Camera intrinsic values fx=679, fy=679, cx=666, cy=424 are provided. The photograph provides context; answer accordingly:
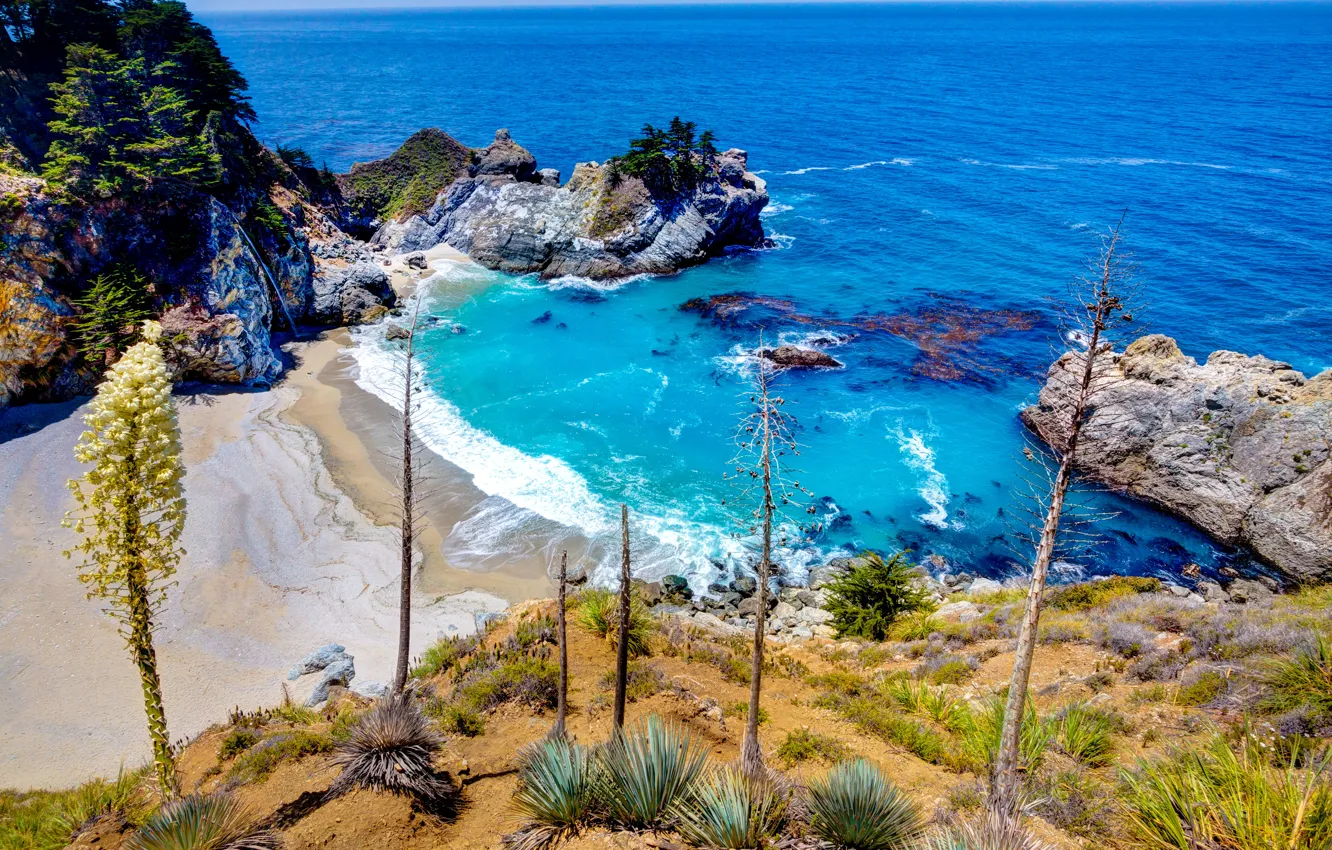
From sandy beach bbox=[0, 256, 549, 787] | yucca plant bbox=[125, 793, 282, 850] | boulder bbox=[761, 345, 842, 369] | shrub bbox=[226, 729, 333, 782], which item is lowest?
sandy beach bbox=[0, 256, 549, 787]

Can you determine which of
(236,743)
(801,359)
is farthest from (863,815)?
(801,359)

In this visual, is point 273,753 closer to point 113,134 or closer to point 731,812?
point 731,812

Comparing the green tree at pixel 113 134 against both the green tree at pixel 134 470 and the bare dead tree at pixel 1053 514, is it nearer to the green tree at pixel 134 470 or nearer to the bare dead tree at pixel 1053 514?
the green tree at pixel 134 470

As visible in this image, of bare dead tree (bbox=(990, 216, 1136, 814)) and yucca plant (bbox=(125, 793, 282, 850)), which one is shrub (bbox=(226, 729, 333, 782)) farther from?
bare dead tree (bbox=(990, 216, 1136, 814))

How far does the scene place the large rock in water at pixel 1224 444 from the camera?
86.4ft

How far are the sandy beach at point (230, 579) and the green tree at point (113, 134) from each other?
36.0 feet

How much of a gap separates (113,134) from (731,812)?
42.8m

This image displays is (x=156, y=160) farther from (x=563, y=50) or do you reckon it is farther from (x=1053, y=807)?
(x=563, y=50)

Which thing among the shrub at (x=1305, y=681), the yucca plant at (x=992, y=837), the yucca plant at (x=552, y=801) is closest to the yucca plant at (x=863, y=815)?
Answer: the yucca plant at (x=992, y=837)

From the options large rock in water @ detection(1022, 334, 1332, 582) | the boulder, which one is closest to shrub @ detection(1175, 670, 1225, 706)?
large rock in water @ detection(1022, 334, 1332, 582)

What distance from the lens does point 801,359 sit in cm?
4041

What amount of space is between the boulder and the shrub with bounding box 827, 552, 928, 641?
18.1 m

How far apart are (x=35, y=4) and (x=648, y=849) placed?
177ft

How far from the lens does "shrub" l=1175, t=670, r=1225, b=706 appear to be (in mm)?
14172
